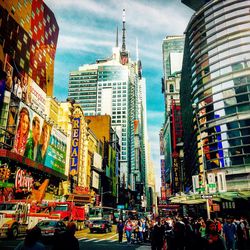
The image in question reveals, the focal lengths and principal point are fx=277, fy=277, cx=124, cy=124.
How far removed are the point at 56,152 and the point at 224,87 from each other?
1327 inches

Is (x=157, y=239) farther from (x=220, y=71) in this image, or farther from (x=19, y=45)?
(x=19, y=45)

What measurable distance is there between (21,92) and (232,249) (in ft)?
171

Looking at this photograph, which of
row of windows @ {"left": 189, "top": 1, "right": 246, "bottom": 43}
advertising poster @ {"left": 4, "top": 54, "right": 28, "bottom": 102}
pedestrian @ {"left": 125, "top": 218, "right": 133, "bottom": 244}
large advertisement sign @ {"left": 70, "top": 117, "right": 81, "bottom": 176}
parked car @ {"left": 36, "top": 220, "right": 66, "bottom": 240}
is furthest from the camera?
large advertisement sign @ {"left": 70, "top": 117, "right": 81, "bottom": 176}

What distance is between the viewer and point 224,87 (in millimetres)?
51156

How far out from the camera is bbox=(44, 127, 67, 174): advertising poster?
4969 cm

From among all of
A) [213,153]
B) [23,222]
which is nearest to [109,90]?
[213,153]

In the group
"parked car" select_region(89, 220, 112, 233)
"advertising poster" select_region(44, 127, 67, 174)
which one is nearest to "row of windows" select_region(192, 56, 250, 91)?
"advertising poster" select_region(44, 127, 67, 174)

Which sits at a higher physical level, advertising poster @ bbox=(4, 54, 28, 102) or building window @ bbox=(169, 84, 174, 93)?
building window @ bbox=(169, 84, 174, 93)

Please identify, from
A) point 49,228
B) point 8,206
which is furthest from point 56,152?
point 49,228

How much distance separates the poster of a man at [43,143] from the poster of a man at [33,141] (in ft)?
3.96

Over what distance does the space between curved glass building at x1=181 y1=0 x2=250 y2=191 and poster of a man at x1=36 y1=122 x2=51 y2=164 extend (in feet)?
85.4

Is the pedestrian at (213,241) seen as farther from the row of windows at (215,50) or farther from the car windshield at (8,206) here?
the row of windows at (215,50)

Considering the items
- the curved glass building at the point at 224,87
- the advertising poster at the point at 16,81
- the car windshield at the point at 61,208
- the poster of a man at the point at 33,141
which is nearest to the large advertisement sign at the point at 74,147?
the advertising poster at the point at 16,81

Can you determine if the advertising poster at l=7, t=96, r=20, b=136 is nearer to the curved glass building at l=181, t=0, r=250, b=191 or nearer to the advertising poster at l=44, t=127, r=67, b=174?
the advertising poster at l=44, t=127, r=67, b=174
